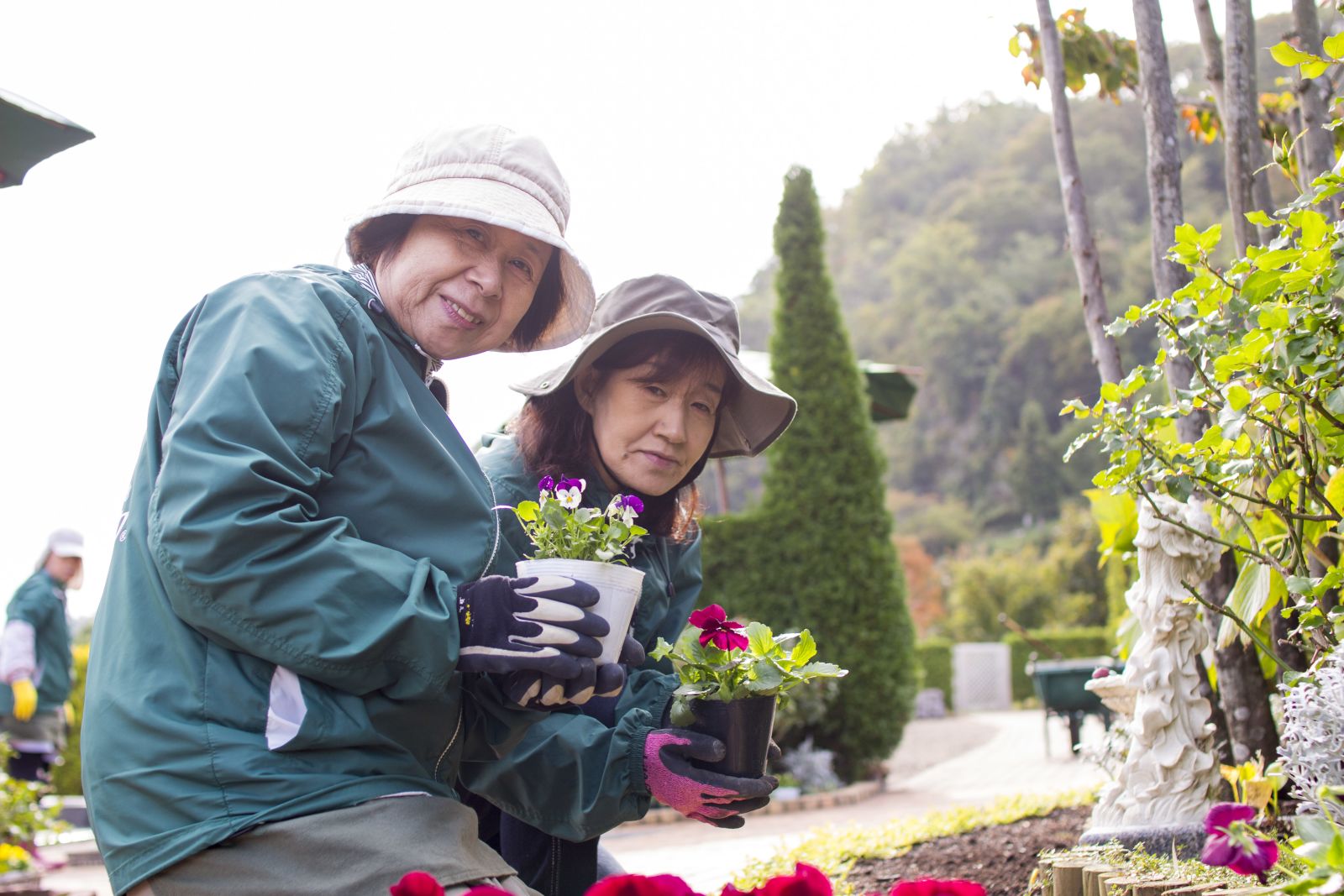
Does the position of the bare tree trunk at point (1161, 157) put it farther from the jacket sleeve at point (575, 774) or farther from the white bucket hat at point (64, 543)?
the white bucket hat at point (64, 543)

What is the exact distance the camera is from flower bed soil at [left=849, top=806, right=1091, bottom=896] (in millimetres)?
2955

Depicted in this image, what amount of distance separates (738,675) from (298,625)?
673mm

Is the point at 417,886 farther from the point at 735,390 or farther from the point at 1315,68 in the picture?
the point at 1315,68

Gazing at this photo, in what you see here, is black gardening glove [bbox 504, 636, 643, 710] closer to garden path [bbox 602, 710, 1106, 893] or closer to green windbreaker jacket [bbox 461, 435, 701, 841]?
green windbreaker jacket [bbox 461, 435, 701, 841]

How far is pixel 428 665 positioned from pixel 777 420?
1.21m

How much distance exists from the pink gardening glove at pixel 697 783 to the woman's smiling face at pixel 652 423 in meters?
0.53

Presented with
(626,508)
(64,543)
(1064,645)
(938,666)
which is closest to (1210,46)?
(626,508)

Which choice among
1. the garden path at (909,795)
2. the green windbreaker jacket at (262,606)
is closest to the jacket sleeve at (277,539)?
the green windbreaker jacket at (262,606)

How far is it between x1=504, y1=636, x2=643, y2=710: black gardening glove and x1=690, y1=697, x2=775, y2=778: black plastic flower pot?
29cm

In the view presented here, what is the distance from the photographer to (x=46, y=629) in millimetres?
6148

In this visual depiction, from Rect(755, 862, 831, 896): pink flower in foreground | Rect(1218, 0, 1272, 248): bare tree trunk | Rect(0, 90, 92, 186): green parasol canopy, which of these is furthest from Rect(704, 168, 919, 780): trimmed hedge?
Rect(755, 862, 831, 896): pink flower in foreground

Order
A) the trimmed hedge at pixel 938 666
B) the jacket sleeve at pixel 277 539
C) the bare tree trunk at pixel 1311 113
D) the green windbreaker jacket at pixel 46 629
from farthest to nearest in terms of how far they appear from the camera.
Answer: the trimmed hedge at pixel 938 666 < the green windbreaker jacket at pixel 46 629 < the bare tree trunk at pixel 1311 113 < the jacket sleeve at pixel 277 539

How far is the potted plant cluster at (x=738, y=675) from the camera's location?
1.63 metres

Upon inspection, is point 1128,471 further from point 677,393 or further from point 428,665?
point 428,665
